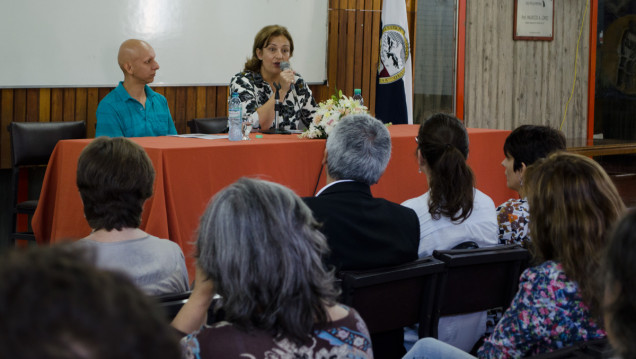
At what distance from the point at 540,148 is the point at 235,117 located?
4.81 feet

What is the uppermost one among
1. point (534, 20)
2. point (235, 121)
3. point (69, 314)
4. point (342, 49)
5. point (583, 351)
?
point (534, 20)

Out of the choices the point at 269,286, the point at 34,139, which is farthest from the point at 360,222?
the point at 34,139

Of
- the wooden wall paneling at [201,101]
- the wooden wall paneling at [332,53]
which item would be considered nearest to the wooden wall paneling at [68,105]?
the wooden wall paneling at [201,101]

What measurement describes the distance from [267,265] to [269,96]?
3219 millimetres

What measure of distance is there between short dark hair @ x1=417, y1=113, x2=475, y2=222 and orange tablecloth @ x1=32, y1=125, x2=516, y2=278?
0.78 metres

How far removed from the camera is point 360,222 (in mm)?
2027

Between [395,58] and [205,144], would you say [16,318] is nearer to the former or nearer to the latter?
[205,144]

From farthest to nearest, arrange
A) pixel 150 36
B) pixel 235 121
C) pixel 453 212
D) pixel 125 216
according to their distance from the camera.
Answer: pixel 150 36 → pixel 235 121 → pixel 453 212 → pixel 125 216

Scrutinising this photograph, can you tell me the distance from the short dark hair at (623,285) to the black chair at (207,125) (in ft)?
13.2

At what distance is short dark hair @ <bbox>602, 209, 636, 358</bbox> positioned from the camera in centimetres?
82

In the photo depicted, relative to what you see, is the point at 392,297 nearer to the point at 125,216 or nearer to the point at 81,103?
the point at 125,216

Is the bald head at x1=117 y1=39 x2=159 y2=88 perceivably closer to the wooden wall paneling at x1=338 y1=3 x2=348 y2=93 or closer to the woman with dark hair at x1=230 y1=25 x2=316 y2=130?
the woman with dark hair at x1=230 y1=25 x2=316 y2=130

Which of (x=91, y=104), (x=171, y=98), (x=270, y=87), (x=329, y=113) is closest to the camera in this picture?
(x=329, y=113)

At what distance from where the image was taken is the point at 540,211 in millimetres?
1653
